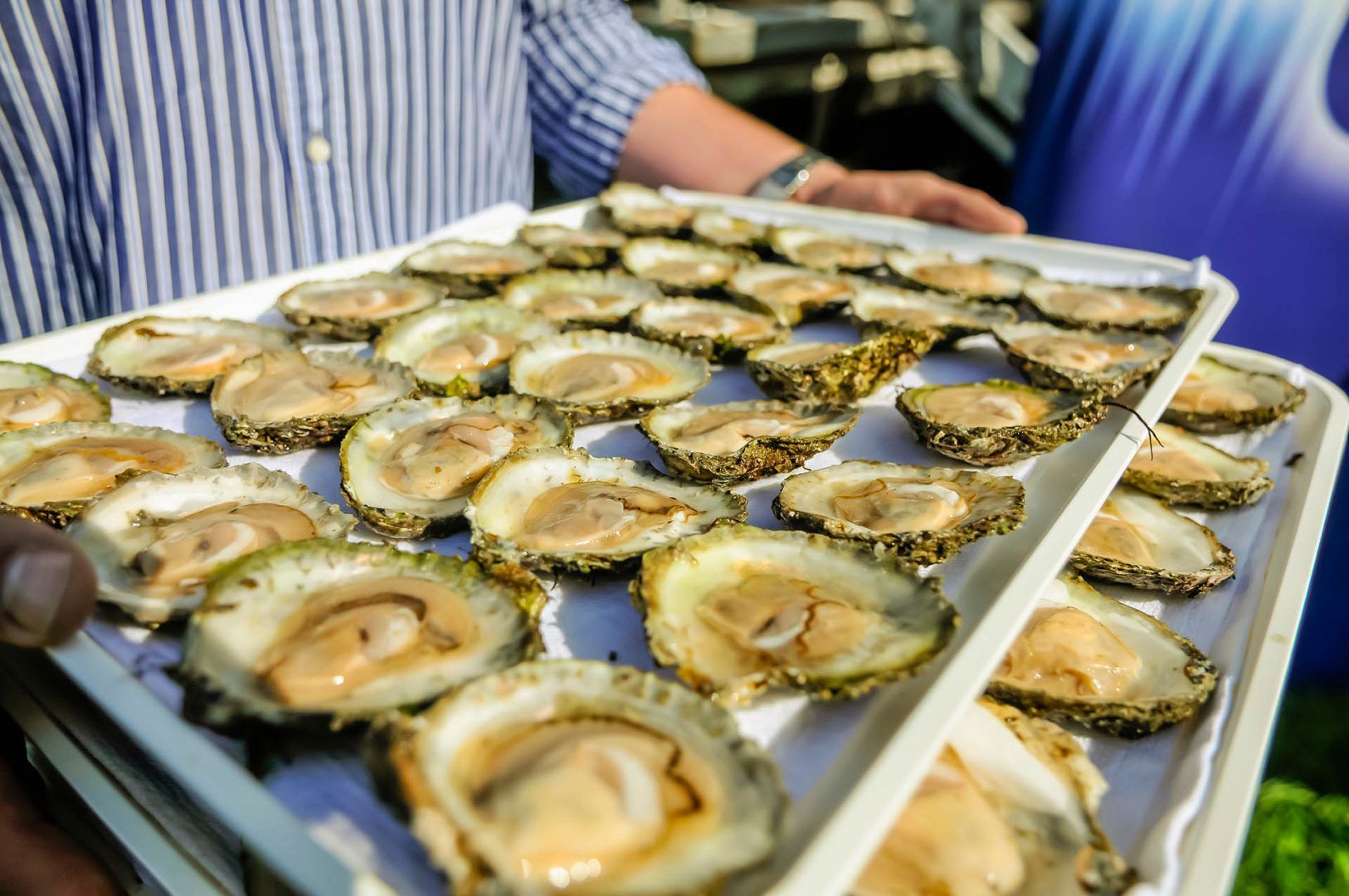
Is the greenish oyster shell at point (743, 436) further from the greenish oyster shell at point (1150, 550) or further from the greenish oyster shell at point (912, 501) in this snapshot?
the greenish oyster shell at point (1150, 550)

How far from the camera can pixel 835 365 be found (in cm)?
157

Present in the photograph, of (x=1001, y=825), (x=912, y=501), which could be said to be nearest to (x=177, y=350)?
(x=912, y=501)

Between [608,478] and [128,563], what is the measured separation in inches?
23.8

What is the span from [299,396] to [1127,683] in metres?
1.28

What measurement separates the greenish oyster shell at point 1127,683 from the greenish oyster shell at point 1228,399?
708mm

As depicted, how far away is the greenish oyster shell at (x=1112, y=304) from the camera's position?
184cm

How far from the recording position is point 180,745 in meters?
0.76

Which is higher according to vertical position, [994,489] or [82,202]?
[994,489]

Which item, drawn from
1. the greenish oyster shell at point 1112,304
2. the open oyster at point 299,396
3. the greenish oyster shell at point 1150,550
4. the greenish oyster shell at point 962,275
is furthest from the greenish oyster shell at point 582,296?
the greenish oyster shell at point 1150,550

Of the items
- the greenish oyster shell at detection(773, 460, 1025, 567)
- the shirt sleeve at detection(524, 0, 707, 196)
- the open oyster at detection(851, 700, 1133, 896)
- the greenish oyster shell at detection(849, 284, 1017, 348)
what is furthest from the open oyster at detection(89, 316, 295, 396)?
the shirt sleeve at detection(524, 0, 707, 196)

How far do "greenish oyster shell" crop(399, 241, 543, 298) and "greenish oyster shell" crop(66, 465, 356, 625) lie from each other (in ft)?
2.88

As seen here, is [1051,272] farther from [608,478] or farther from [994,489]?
[608,478]

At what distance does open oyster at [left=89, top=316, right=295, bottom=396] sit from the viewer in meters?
1.53

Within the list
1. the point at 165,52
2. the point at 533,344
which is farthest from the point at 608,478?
the point at 165,52
